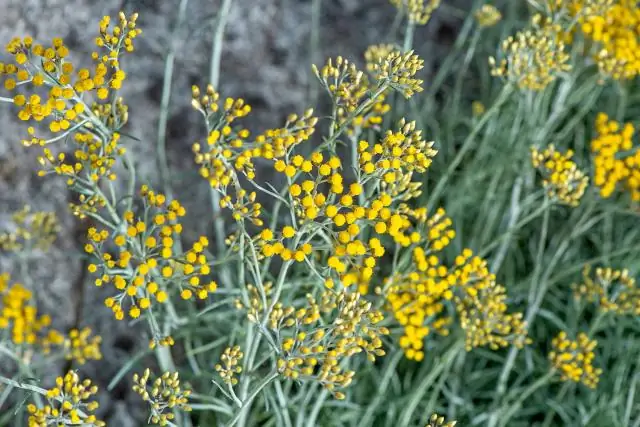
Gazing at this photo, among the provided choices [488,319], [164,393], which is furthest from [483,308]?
[164,393]

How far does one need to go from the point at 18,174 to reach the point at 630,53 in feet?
4.42

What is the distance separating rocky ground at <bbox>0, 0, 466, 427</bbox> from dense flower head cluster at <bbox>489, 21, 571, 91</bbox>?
0.58 meters

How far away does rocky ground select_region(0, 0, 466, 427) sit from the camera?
1717 millimetres

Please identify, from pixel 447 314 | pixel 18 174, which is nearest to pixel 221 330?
pixel 447 314

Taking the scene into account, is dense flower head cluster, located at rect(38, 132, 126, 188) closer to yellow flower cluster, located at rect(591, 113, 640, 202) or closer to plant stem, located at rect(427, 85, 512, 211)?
plant stem, located at rect(427, 85, 512, 211)

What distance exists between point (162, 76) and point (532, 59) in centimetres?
94

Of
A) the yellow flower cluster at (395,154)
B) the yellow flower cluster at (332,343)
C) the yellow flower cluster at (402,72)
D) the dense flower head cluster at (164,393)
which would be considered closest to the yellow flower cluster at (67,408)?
the dense flower head cluster at (164,393)

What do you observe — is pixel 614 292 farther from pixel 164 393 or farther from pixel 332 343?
pixel 164 393

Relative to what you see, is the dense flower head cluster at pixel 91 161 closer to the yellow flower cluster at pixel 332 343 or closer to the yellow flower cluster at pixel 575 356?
the yellow flower cluster at pixel 332 343

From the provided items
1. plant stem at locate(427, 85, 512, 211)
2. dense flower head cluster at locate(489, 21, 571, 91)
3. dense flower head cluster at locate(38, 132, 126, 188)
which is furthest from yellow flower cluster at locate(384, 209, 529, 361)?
dense flower head cluster at locate(38, 132, 126, 188)

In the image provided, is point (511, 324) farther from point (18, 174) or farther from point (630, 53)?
point (18, 174)

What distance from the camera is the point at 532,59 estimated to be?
133 centimetres

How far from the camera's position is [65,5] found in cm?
178

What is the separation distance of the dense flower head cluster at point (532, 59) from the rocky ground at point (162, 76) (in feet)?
1.91
